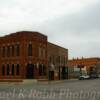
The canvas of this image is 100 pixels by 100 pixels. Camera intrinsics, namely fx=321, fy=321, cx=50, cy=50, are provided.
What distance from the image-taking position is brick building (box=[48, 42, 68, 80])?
257 ft

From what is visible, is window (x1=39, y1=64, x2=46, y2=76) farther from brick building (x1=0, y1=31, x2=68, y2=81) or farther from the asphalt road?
the asphalt road

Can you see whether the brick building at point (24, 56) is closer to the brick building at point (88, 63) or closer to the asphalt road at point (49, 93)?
the asphalt road at point (49, 93)

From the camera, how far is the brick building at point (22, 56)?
67.3 m

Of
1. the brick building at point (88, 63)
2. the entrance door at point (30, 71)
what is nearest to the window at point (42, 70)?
the entrance door at point (30, 71)

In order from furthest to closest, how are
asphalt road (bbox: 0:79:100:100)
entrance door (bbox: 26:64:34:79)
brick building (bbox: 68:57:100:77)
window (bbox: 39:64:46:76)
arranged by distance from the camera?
1. brick building (bbox: 68:57:100:77)
2. window (bbox: 39:64:46:76)
3. entrance door (bbox: 26:64:34:79)
4. asphalt road (bbox: 0:79:100:100)

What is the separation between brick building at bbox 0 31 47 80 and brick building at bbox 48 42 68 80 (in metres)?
7.78

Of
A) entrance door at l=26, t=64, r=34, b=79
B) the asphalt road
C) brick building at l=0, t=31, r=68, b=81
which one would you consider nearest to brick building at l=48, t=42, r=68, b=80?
brick building at l=0, t=31, r=68, b=81

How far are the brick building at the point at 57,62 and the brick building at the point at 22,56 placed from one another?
25.5ft

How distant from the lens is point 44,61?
71.5 meters

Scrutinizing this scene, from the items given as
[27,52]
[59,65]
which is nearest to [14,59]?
[27,52]

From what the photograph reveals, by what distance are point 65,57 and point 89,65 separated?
54.0 metres

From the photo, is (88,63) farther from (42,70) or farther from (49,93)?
(49,93)

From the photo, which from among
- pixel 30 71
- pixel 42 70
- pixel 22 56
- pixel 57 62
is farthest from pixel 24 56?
pixel 57 62

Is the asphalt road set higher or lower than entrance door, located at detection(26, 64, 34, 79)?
lower
